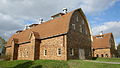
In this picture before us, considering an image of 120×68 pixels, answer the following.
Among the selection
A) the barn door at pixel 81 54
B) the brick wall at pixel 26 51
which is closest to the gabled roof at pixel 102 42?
the barn door at pixel 81 54

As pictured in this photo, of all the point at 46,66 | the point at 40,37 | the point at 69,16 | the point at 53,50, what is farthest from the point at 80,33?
the point at 46,66

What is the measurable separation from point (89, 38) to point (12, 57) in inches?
758

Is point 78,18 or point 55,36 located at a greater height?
point 78,18

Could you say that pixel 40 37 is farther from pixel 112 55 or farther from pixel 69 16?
pixel 112 55

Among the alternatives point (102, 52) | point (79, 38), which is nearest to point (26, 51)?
point (79, 38)

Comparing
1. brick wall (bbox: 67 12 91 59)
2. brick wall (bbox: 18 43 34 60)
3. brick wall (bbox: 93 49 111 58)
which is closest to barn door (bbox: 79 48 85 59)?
brick wall (bbox: 67 12 91 59)

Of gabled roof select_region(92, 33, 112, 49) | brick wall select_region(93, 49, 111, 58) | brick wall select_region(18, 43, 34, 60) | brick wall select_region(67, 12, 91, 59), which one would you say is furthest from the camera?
gabled roof select_region(92, 33, 112, 49)

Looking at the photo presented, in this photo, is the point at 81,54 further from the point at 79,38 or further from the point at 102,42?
the point at 102,42

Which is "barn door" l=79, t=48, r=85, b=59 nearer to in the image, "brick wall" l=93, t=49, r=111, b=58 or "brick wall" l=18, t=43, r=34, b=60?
"brick wall" l=18, t=43, r=34, b=60

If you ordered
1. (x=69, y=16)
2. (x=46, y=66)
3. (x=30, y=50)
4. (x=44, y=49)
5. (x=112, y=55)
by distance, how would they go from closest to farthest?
(x=46, y=66) → (x=69, y=16) → (x=44, y=49) → (x=30, y=50) → (x=112, y=55)

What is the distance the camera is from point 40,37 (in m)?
24.9

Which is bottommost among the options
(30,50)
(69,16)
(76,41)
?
(30,50)

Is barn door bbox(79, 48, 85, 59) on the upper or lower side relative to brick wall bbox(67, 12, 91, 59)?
lower

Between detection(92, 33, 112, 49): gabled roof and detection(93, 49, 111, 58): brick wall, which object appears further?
detection(92, 33, 112, 49): gabled roof
